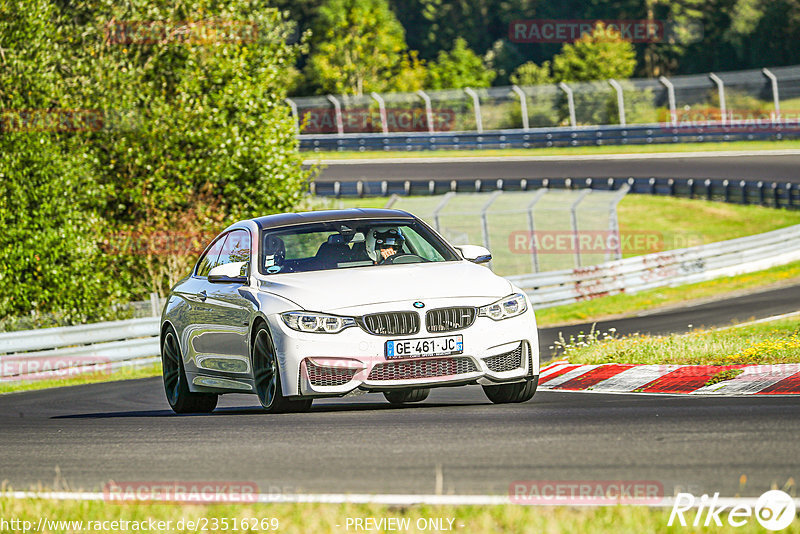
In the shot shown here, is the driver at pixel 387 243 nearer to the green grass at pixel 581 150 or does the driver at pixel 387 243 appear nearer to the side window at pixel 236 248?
the side window at pixel 236 248

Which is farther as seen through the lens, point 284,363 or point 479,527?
point 284,363

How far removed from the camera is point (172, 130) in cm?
2672

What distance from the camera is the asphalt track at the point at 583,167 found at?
43.4 metres

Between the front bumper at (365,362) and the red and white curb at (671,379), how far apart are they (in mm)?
2055

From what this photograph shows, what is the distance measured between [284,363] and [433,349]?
105cm

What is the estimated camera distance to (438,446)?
692cm

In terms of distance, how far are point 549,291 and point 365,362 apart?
60.2 ft

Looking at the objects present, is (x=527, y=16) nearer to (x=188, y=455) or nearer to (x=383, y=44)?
(x=383, y=44)

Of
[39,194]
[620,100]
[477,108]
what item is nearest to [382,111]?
[477,108]

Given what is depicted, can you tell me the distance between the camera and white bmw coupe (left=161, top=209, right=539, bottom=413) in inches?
339

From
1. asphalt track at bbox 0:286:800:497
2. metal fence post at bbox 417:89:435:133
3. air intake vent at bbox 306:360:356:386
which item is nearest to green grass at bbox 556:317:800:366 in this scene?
asphalt track at bbox 0:286:800:497

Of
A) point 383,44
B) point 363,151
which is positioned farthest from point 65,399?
point 383,44

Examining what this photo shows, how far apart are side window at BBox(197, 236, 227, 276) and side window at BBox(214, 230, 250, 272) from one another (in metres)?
0.10

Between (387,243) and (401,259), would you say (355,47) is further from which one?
(401,259)
